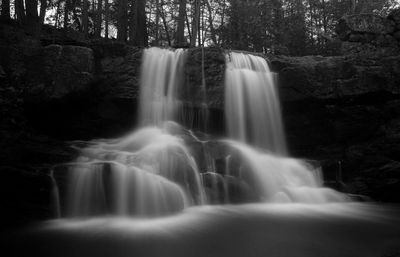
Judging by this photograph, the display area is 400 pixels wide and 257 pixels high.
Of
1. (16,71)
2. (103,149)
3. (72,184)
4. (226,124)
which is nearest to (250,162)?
(226,124)

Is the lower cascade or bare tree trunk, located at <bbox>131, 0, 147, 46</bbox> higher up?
bare tree trunk, located at <bbox>131, 0, 147, 46</bbox>

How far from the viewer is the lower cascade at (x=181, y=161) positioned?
766 centimetres

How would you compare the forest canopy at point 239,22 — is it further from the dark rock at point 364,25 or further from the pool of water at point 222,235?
→ the pool of water at point 222,235

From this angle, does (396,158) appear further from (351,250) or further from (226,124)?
(351,250)

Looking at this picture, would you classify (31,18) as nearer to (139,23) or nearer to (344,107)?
(139,23)

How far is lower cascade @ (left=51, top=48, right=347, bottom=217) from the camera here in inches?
302

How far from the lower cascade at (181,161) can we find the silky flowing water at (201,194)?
27 mm

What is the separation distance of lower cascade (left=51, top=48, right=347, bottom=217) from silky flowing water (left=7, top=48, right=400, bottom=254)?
0.03 meters

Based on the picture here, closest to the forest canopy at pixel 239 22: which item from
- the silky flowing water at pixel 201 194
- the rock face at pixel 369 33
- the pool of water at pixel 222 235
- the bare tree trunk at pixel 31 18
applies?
the bare tree trunk at pixel 31 18

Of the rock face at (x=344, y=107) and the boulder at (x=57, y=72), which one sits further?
the rock face at (x=344, y=107)

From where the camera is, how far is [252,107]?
11930 millimetres

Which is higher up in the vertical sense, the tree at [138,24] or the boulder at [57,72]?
Answer: the tree at [138,24]

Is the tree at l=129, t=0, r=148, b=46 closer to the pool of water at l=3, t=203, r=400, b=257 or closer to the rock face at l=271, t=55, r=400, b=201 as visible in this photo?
the rock face at l=271, t=55, r=400, b=201

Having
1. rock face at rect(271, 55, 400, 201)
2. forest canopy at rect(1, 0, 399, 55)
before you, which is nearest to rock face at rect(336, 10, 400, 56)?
forest canopy at rect(1, 0, 399, 55)
